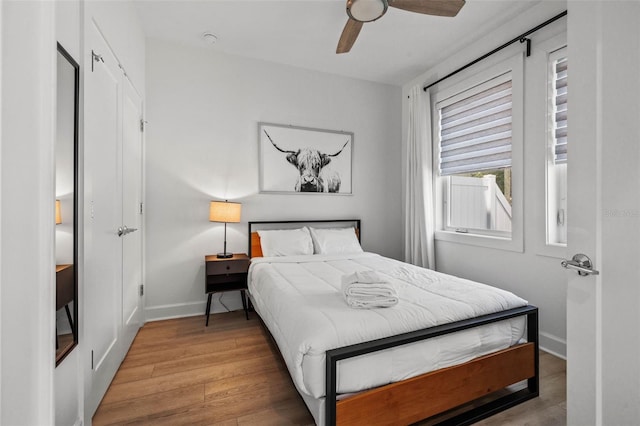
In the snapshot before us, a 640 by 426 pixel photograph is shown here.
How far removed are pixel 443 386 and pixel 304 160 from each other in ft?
9.10

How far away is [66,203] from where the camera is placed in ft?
4.38

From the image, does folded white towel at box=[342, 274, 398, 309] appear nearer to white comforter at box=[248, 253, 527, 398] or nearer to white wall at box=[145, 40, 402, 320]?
white comforter at box=[248, 253, 527, 398]

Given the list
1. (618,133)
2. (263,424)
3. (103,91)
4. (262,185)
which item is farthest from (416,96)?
(263,424)

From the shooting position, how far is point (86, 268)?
5.01 feet

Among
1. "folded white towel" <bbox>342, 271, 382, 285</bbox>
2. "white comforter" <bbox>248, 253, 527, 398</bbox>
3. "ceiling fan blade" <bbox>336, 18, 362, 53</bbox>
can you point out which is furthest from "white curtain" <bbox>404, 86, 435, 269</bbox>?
"folded white towel" <bbox>342, 271, 382, 285</bbox>

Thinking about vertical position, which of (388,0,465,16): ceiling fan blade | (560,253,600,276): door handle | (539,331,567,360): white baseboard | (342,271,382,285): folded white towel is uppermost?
(388,0,465,16): ceiling fan blade

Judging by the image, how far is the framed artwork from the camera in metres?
3.56

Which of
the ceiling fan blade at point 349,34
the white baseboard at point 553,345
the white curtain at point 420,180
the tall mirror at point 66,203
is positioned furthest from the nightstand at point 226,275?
the white baseboard at point 553,345

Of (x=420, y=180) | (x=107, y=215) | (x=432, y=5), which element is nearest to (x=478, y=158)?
(x=420, y=180)

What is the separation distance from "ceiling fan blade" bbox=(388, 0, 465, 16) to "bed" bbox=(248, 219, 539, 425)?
1918 millimetres

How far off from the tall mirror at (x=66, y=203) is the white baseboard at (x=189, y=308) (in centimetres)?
183

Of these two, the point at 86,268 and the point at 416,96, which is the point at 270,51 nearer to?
the point at 416,96

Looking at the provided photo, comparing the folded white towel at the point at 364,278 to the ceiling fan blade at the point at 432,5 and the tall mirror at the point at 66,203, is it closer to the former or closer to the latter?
the tall mirror at the point at 66,203

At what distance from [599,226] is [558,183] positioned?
65.7 inches
